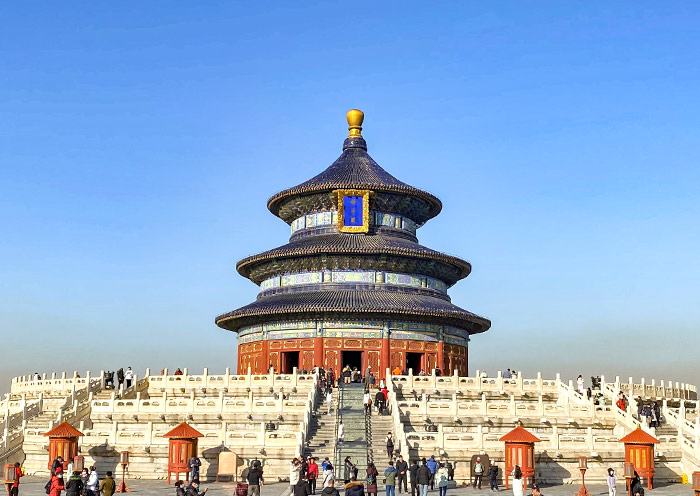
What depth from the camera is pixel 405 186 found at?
2483 inches

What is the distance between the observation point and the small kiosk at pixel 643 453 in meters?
33.1

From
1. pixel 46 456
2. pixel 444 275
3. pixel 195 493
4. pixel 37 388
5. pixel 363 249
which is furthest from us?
pixel 444 275

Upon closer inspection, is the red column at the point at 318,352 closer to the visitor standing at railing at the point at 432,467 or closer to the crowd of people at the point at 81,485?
the visitor standing at railing at the point at 432,467

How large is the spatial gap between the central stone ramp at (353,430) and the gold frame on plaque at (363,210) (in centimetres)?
1847

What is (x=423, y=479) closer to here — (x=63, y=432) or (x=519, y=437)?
(x=519, y=437)

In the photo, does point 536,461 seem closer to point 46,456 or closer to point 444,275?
point 46,456

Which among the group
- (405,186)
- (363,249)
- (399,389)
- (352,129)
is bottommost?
(399,389)

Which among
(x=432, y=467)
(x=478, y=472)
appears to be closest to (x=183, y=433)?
(x=432, y=467)

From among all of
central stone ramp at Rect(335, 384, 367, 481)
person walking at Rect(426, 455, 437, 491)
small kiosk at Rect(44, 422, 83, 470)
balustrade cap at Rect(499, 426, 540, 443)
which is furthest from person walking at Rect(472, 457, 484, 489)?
small kiosk at Rect(44, 422, 83, 470)

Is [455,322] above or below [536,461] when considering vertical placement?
above

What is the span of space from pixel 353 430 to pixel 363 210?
26.9m

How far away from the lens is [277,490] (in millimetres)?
30891

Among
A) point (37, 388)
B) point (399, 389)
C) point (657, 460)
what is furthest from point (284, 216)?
point (657, 460)

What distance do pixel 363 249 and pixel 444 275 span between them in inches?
274
